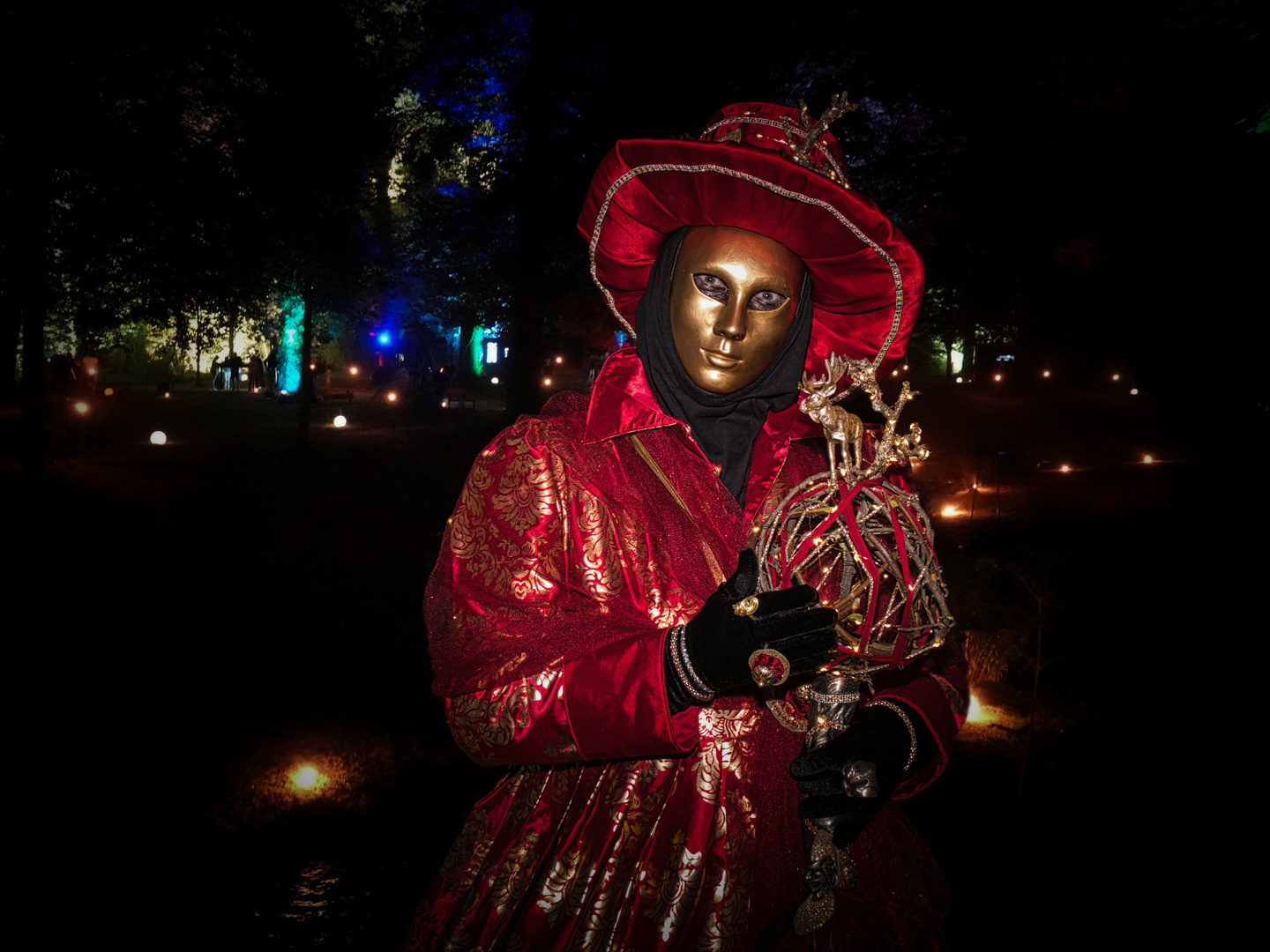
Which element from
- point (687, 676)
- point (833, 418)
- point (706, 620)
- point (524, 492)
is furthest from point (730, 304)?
point (687, 676)

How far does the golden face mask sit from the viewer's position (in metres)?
1.97

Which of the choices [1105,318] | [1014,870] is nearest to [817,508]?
[1014,870]

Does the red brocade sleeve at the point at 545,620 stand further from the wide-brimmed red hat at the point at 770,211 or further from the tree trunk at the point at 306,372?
the tree trunk at the point at 306,372

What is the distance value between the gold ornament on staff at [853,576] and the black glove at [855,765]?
22mm

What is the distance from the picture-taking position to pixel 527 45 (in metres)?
16.3

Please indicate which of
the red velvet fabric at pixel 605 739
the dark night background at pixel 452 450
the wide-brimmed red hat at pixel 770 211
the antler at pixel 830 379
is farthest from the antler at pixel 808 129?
the dark night background at pixel 452 450

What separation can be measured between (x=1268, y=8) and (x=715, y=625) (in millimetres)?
9441

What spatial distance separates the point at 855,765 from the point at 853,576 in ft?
1.32

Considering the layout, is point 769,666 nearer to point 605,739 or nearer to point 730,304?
point 605,739

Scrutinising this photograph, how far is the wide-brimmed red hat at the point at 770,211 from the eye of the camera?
1905 mm

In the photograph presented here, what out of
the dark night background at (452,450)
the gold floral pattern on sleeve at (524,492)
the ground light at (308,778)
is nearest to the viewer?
the gold floral pattern on sleeve at (524,492)

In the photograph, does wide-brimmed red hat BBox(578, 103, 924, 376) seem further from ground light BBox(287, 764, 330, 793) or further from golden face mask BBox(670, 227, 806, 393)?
ground light BBox(287, 764, 330, 793)

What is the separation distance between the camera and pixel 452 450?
1738cm

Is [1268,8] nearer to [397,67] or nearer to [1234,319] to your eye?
[1234,319]
